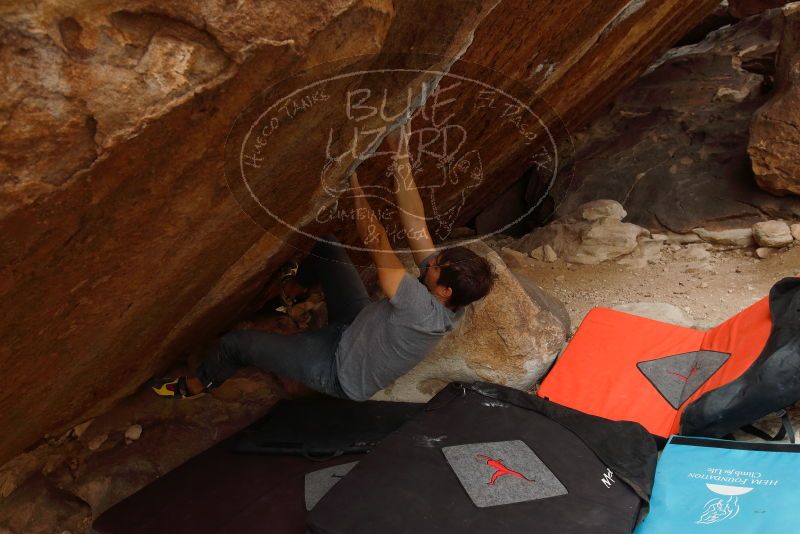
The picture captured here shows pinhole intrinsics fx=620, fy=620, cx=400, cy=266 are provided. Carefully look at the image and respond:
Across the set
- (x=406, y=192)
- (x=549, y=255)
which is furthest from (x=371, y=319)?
(x=549, y=255)

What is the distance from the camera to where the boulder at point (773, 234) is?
411cm

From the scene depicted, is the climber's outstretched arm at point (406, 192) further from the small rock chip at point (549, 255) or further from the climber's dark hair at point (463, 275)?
the small rock chip at point (549, 255)

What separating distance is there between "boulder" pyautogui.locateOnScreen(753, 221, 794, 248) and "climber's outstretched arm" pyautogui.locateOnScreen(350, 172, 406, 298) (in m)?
3.04

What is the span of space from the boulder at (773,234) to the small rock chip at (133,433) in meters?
4.04

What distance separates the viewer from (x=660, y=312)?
3.65m

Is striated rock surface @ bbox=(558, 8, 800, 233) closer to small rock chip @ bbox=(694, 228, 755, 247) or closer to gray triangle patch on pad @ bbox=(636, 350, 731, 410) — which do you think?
small rock chip @ bbox=(694, 228, 755, 247)

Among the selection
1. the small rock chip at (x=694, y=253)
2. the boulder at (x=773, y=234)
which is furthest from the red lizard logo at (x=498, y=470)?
the boulder at (x=773, y=234)

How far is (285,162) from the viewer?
1897mm

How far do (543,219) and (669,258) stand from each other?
145 centimetres

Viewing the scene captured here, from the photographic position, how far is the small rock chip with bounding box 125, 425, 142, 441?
3174 millimetres

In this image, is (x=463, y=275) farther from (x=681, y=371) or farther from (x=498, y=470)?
(x=681, y=371)

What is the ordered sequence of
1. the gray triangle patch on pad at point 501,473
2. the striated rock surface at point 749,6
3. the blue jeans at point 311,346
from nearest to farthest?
the gray triangle patch on pad at point 501,473 < the blue jeans at point 311,346 < the striated rock surface at point 749,6

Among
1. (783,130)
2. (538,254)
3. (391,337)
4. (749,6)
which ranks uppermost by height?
(749,6)

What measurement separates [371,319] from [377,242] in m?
0.46
